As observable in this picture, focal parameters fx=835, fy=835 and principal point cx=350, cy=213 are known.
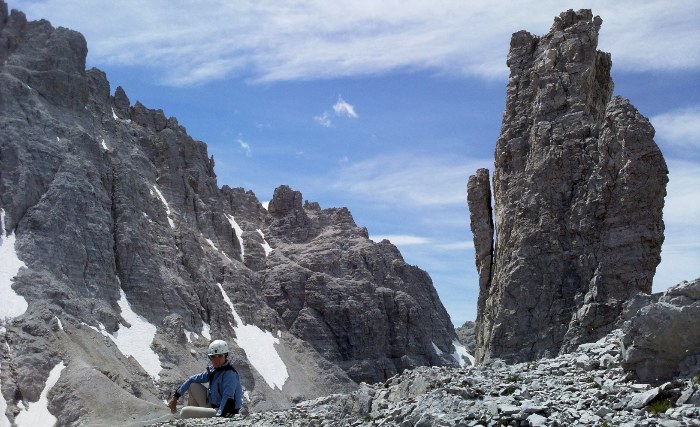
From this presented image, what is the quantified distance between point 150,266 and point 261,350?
77.5ft

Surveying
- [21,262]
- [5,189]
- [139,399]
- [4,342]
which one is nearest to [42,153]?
[5,189]

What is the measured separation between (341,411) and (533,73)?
48828mm

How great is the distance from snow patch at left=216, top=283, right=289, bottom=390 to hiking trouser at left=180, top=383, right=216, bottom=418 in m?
91.0

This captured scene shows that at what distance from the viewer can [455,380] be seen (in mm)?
19703

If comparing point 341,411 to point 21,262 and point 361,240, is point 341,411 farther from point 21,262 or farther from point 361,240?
point 361,240

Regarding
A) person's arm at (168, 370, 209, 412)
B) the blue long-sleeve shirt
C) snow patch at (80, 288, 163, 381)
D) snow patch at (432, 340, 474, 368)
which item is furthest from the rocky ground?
snow patch at (432, 340, 474, 368)

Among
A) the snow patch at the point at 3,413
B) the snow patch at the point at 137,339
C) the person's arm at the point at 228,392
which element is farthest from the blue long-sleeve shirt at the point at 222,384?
the snow patch at the point at 137,339

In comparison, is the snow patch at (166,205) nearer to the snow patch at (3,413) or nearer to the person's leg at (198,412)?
the snow patch at (3,413)

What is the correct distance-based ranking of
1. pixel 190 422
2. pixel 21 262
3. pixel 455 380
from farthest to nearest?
pixel 21 262 < pixel 190 422 < pixel 455 380

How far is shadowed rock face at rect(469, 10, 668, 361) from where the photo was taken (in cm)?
5378

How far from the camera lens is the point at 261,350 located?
120875 millimetres

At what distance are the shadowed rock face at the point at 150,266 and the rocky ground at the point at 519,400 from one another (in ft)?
167

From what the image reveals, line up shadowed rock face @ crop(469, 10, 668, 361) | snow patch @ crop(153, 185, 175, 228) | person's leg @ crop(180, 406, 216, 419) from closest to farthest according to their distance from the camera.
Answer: person's leg @ crop(180, 406, 216, 419) → shadowed rock face @ crop(469, 10, 668, 361) → snow patch @ crop(153, 185, 175, 228)

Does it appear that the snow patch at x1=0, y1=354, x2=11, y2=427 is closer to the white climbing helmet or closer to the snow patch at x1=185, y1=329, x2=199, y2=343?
the snow patch at x1=185, y1=329, x2=199, y2=343
